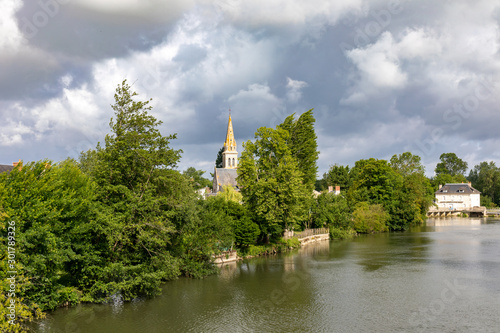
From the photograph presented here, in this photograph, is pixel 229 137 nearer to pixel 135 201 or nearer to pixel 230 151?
pixel 230 151

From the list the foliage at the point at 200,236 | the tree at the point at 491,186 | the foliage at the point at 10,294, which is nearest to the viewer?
the foliage at the point at 10,294

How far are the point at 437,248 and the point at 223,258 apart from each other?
84.9 ft

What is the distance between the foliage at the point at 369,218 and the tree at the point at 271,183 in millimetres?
21199

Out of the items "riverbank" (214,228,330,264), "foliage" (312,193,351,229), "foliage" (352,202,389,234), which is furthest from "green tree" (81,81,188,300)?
"foliage" (352,202,389,234)

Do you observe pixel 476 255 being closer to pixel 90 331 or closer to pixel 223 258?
pixel 223 258

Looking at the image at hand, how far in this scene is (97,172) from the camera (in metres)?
27.0

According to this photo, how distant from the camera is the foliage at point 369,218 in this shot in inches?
2736

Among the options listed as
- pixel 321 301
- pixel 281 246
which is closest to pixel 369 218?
pixel 281 246

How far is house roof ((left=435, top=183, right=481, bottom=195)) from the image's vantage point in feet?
396

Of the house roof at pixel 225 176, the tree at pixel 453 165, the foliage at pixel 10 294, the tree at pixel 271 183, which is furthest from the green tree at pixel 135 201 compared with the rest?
the tree at pixel 453 165

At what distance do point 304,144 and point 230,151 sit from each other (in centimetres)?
5429

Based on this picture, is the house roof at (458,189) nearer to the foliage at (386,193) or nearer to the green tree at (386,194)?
the foliage at (386,193)

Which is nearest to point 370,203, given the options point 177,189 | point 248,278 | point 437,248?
point 437,248

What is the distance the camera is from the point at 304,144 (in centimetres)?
5644
